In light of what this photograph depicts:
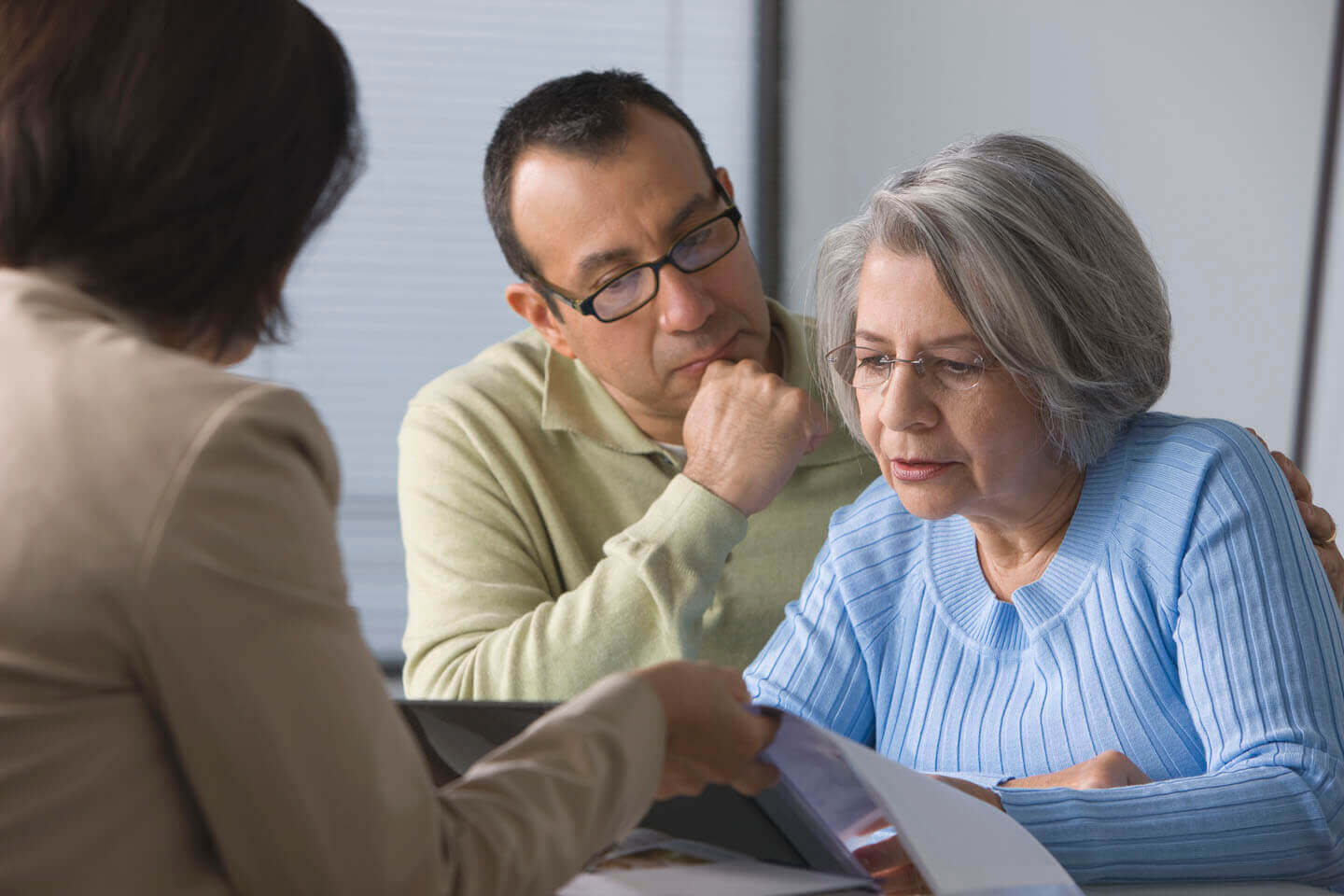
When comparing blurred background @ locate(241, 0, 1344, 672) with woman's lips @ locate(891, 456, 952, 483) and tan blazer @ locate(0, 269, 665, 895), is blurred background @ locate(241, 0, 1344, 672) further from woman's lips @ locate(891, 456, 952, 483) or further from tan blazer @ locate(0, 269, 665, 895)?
tan blazer @ locate(0, 269, 665, 895)

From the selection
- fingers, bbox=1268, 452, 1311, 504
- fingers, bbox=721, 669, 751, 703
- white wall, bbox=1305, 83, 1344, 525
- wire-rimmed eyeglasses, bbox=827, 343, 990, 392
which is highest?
wire-rimmed eyeglasses, bbox=827, 343, 990, 392

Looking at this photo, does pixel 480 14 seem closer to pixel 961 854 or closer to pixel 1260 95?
pixel 1260 95

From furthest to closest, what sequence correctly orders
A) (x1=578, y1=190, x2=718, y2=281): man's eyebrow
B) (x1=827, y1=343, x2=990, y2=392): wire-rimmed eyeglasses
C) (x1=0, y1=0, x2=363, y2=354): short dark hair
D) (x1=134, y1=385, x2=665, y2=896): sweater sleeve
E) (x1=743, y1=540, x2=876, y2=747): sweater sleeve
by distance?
(x1=578, y1=190, x2=718, y2=281): man's eyebrow < (x1=743, y1=540, x2=876, y2=747): sweater sleeve < (x1=827, y1=343, x2=990, y2=392): wire-rimmed eyeglasses < (x1=0, y1=0, x2=363, y2=354): short dark hair < (x1=134, y1=385, x2=665, y2=896): sweater sleeve

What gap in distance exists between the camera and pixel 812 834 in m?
Answer: 0.81

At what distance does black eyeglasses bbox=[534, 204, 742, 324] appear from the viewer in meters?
1.75

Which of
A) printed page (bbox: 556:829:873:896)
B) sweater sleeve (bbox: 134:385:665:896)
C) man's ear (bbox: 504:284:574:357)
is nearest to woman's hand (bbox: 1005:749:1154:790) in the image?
printed page (bbox: 556:829:873:896)

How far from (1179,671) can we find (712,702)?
0.66 m

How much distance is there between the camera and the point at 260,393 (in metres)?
0.61

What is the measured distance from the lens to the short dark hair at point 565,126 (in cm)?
176

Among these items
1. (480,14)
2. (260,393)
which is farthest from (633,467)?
(480,14)

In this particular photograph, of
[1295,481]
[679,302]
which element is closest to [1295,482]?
[1295,481]

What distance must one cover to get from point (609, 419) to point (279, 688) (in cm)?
130

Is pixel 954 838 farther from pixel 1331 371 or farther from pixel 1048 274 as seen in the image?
pixel 1331 371

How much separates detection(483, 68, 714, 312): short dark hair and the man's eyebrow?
97 millimetres
